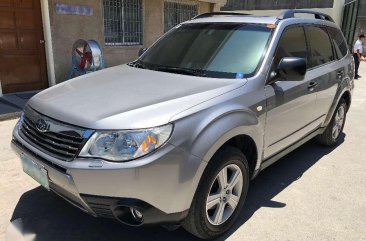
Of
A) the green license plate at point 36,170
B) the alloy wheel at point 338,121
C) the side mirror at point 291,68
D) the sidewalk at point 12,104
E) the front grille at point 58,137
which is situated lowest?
the sidewalk at point 12,104

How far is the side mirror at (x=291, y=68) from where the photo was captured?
10.1 feet

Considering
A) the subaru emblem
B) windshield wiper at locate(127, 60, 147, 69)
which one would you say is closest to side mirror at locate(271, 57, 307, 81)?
windshield wiper at locate(127, 60, 147, 69)

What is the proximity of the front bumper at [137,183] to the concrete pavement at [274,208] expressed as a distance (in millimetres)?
604

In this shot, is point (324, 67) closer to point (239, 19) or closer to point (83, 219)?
point (239, 19)

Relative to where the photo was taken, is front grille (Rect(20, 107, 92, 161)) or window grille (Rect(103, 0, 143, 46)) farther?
window grille (Rect(103, 0, 143, 46))

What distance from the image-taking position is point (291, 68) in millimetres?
3090

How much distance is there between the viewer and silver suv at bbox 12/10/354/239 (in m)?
2.26

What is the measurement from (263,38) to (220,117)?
1178 millimetres

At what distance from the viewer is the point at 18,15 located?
294 inches

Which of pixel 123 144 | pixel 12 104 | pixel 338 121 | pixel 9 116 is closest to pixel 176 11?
pixel 12 104

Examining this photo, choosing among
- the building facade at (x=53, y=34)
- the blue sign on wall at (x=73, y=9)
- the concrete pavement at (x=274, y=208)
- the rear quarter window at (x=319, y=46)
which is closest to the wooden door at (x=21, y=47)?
the building facade at (x=53, y=34)

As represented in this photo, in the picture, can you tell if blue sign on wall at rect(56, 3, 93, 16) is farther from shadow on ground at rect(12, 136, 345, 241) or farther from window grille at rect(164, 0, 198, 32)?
shadow on ground at rect(12, 136, 345, 241)

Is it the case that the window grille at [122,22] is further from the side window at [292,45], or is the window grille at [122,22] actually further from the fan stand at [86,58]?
the side window at [292,45]

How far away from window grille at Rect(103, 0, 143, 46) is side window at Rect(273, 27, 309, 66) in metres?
6.36
